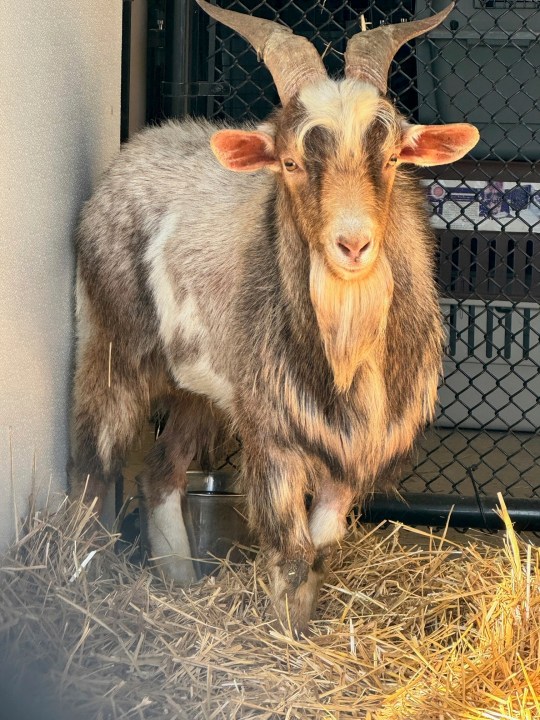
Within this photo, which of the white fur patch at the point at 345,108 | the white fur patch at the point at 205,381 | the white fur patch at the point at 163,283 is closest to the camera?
the white fur patch at the point at 345,108

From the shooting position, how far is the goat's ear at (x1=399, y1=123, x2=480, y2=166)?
3.14m

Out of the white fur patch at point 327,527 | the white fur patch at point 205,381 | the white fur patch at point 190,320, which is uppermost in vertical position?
the white fur patch at point 190,320

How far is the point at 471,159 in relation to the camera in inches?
233

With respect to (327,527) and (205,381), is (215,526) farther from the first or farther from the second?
(327,527)

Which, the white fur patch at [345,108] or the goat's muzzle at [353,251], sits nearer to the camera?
the goat's muzzle at [353,251]

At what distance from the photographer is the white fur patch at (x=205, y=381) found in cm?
355

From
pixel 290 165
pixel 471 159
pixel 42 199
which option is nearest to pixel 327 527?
pixel 290 165

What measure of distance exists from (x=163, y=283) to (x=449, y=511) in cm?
147

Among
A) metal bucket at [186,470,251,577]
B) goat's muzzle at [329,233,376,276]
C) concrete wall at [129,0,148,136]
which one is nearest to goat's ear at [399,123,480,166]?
goat's muzzle at [329,233,376,276]

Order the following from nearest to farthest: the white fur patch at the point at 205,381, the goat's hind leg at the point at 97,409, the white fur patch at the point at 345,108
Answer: the white fur patch at the point at 345,108
the white fur patch at the point at 205,381
the goat's hind leg at the point at 97,409

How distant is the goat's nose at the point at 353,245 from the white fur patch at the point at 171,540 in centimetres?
159

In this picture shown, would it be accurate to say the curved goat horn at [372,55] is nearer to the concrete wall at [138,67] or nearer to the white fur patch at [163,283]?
the white fur patch at [163,283]

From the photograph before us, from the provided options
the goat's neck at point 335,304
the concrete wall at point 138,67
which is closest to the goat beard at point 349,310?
the goat's neck at point 335,304

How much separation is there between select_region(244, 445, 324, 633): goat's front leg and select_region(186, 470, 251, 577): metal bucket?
686 mm
